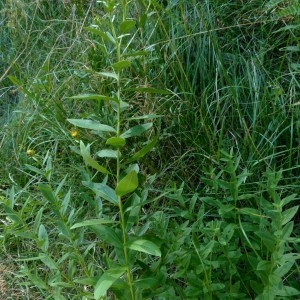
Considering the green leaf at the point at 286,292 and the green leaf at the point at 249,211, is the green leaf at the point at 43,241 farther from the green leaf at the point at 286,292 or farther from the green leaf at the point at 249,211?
the green leaf at the point at 286,292

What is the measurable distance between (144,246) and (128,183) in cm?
17

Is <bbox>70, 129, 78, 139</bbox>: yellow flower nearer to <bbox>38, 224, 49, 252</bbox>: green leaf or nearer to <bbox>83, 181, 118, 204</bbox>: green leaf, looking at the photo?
<bbox>38, 224, 49, 252</bbox>: green leaf

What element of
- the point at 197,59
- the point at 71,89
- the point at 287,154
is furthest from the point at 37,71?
the point at 287,154

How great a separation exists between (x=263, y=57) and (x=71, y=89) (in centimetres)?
84

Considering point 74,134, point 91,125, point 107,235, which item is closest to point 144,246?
point 107,235

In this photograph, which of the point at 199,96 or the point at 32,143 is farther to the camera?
the point at 32,143

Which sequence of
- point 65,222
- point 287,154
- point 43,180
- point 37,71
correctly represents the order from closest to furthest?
1. point 65,222
2. point 287,154
3. point 43,180
4. point 37,71

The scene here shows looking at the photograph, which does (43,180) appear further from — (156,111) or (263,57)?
(263,57)

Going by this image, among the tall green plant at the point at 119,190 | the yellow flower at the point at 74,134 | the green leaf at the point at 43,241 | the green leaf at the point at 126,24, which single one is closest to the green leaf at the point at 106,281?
the tall green plant at the point at 119,190

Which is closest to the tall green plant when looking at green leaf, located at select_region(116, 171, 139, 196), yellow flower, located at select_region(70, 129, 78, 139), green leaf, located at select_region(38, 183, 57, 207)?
green leaf, located at select_region(116, 171, 139, 196)

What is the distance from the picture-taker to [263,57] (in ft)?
8.55

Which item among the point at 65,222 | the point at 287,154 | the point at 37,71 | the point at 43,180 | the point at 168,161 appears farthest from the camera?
the point at 37,71

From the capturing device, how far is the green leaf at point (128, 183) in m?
1.54

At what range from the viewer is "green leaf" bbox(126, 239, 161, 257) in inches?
62.1
